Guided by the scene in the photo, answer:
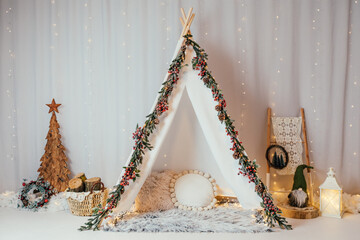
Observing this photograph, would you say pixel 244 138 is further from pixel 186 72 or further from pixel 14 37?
pixel 14 37

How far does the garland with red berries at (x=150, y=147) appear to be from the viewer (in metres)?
2.55

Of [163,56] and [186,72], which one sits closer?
[186,72]

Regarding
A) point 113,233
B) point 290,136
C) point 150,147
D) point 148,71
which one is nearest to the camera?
point 113,233

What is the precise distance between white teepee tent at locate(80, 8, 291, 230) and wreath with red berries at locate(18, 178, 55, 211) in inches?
33.4

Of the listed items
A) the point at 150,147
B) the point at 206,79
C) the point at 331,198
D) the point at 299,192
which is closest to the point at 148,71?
the point at 206,79

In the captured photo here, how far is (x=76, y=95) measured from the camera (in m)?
3.49

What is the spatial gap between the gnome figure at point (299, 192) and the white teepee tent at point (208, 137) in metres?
0.38

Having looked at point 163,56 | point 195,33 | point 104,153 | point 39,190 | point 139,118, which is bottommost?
point 39,190

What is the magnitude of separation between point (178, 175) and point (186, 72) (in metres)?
1.11

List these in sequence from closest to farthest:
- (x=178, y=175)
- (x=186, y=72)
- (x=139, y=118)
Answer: (x=186, y=72)
(x=178, y=175)
(x=139, y=118)

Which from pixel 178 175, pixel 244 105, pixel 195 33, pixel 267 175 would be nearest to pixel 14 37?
pixel 195 33

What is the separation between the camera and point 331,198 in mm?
2924

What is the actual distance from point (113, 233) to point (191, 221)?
69 centimetres

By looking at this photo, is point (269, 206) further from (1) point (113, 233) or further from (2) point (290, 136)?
(1) point (113, 233)
